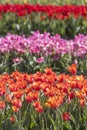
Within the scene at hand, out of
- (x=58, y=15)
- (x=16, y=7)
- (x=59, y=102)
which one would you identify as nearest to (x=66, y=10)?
(x=58, y=15)

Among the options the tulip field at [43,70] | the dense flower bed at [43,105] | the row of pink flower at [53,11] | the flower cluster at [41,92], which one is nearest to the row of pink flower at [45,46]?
the tulip field at [43,70]

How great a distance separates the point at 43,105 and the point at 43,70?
115 inches

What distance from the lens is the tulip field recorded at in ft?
13.6

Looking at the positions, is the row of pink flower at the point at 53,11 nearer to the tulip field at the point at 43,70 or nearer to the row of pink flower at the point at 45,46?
the tulip field at the point at 43,70

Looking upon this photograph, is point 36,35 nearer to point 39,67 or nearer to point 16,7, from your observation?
point 39,67

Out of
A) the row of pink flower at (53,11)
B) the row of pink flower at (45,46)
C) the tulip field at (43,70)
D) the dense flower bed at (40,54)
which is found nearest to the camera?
the tulip field at (43,70)

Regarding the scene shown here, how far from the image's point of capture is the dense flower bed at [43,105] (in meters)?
4.05

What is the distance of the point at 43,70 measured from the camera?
7195 millimetres

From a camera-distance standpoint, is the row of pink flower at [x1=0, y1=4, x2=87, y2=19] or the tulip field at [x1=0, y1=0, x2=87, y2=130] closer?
the tulip field at [x1=0, y1=0, x2=87, y2=130]

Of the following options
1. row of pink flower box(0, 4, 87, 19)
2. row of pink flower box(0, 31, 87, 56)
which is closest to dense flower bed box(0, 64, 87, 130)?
row of pink flower box(0, 31, 87, 56)

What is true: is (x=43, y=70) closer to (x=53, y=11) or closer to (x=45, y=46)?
(x=45, y=46)

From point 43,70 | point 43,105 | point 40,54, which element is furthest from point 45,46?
point 43,105

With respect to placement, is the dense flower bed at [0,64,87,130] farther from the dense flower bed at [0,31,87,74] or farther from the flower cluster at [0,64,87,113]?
the dense flower bed at [0,31,87,74]

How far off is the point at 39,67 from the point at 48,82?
8.53 feet
